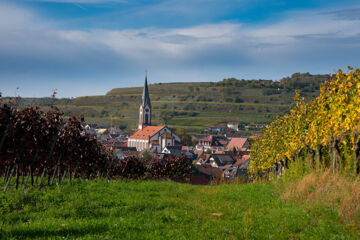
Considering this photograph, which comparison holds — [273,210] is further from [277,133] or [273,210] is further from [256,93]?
[256,93]

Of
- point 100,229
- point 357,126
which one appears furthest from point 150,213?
point 357,126

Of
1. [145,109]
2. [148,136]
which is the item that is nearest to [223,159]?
[148,136]

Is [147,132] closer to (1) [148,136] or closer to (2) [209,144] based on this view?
(1) [148,136]

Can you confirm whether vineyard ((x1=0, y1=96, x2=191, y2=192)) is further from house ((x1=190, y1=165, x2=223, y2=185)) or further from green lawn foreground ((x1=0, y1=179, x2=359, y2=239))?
house ((x1=190, y1=165, x2=223, y2=185))

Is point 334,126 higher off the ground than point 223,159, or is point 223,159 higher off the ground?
point 334,126

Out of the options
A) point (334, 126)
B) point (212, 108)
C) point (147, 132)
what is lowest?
point (147, 132)

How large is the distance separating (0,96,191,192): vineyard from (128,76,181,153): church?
102 m

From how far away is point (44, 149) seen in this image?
10.4 meters

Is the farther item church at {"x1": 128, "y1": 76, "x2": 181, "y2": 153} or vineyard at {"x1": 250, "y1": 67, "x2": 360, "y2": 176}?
church at {"x1": 128, "y1": 76, "x2": 181, "y2": 153}

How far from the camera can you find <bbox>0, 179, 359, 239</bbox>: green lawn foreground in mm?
5934

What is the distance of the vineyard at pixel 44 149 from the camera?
29.8 ft

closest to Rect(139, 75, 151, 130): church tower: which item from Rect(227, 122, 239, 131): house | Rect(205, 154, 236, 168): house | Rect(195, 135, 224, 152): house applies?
Rect(195, 135, 224, 152): house

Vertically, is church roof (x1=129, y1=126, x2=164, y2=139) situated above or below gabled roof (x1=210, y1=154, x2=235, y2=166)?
above

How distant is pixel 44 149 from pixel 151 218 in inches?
179
